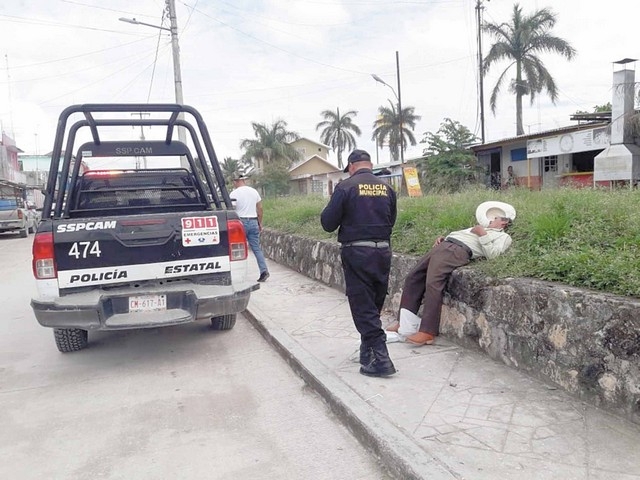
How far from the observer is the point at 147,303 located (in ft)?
14.7

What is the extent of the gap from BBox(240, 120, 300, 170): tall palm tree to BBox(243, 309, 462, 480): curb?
48025 mm

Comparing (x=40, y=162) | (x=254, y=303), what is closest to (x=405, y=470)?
(x=254, y=303)

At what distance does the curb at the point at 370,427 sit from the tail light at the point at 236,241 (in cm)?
99

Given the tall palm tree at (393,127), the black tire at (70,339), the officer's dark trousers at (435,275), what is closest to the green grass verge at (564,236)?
the officer's dark trousers at (435,275)

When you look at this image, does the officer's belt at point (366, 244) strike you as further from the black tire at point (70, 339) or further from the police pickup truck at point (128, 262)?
the black tire at point (70, 339)

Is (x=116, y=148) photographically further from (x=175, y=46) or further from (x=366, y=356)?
(x=175, y=46)

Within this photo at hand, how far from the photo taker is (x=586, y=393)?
334cm

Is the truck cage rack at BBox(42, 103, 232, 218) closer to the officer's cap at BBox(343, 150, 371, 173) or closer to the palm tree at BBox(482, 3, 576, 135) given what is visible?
the officer's cap at BBox(343, 150, 371, 173)

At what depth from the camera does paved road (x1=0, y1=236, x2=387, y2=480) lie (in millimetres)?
3068

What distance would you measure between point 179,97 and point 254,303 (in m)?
13.1

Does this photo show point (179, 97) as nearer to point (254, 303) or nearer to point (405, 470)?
point (254, 303)

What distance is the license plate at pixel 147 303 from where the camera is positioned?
4.48 m

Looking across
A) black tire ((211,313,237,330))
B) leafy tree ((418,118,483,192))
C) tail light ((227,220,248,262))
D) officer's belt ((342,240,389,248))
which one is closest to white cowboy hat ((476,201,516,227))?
officer's belt ((342,240,389,248))

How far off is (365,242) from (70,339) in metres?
3.20
